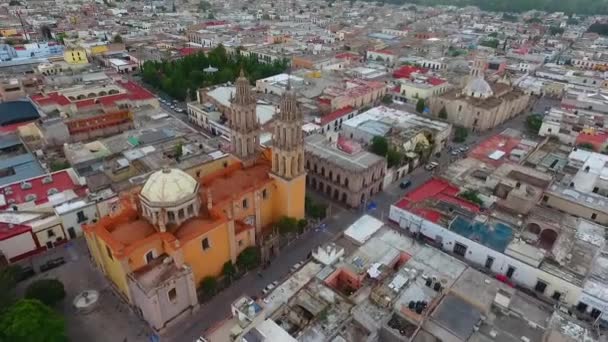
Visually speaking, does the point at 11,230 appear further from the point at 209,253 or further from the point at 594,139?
the point at 594,139

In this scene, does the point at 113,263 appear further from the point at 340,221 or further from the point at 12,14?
the point at 12,14

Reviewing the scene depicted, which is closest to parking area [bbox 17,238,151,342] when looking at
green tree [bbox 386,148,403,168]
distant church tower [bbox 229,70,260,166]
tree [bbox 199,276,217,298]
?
tree [bbox 199,276,217,298]

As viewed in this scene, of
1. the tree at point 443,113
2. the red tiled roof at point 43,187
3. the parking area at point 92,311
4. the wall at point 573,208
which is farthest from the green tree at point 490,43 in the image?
the parking area at point 92,311

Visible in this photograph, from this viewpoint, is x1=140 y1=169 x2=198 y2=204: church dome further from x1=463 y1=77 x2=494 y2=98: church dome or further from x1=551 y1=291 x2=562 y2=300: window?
x1=463 y1=77 x2=494 y2=98: church dome

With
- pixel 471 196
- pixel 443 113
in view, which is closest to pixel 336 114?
pixel 443 113

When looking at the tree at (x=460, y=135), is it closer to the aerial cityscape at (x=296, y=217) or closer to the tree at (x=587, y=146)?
the aerial cityscape at (x=296, y=217)
